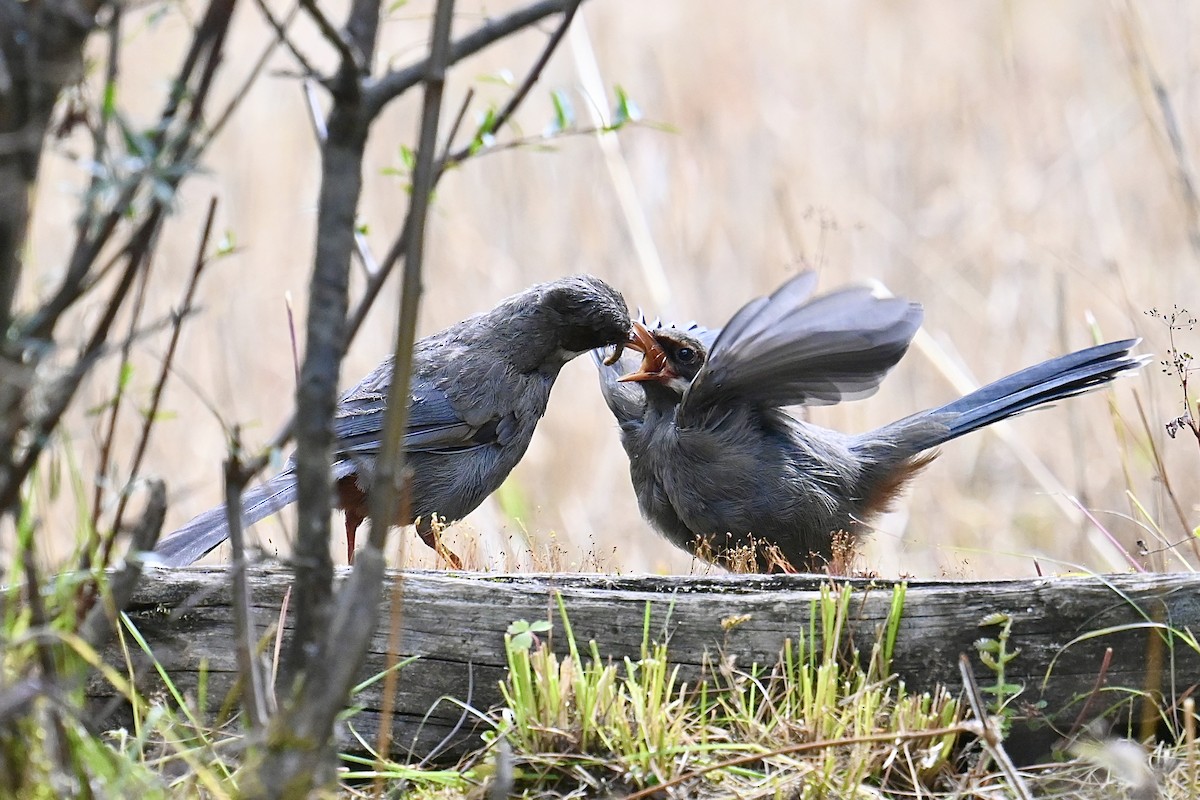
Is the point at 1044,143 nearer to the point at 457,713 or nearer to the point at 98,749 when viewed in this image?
the point at 457,713

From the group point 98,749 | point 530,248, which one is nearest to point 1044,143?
point 530,248

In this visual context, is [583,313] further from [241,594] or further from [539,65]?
[241,594]

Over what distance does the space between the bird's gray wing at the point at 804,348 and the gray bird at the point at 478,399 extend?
0.66 m

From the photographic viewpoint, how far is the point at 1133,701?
2.67 m

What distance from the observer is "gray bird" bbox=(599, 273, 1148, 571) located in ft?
11.8

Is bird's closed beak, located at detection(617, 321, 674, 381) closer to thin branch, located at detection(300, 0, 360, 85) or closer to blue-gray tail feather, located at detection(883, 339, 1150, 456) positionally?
blue-gray tail feather, located at detection(883, 339, 1150, 456)

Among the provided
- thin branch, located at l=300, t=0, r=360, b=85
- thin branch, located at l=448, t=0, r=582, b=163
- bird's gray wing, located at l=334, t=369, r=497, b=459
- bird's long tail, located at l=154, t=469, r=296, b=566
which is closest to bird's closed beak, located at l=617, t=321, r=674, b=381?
bird's gray wing, located at l=334, t=369, r=497, b=459

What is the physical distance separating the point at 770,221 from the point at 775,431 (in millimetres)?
4249

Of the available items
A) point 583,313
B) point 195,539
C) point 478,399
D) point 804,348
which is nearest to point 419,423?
point 478,399

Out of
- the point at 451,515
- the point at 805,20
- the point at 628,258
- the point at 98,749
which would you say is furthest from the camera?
the point at 805,20

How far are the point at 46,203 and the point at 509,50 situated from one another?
3.10 meters

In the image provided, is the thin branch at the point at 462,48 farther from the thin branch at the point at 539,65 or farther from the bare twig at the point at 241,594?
the bare twig at the point at 241,594

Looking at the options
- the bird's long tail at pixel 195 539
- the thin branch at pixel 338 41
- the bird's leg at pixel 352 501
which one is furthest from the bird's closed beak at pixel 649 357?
the thin branch at pixel 338 41

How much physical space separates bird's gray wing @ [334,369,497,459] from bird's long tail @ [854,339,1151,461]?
4.28 feet
